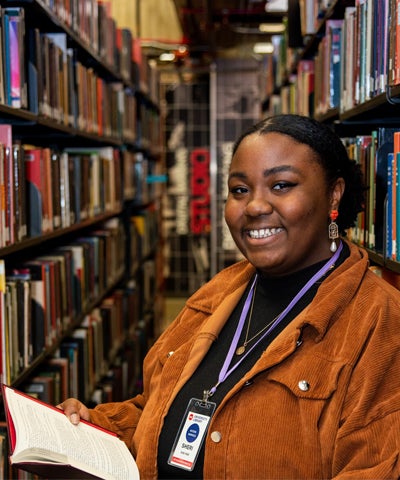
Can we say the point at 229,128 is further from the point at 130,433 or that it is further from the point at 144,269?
the point at 130,433

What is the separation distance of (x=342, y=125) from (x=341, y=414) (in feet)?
4.63

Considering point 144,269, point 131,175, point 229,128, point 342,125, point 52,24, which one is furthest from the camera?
point 229,128

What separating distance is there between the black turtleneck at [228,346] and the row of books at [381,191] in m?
0.24

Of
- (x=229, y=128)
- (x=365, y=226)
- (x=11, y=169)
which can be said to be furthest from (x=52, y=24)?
(x=229, y=128)

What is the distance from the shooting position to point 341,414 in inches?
51.4

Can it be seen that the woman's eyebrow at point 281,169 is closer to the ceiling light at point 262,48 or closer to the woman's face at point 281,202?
the woman's face at point 281,202

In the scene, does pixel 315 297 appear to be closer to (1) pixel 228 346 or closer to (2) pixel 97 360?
(1) pixel 228 346

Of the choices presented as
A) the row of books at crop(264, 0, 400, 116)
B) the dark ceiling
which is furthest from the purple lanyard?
the dark ceiling

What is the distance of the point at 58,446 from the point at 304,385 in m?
0.49

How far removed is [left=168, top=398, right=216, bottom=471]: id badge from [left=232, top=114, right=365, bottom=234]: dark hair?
1.78ft

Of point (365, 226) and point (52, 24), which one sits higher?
point (52, 24)

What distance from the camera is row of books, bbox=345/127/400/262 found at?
173 centimetres

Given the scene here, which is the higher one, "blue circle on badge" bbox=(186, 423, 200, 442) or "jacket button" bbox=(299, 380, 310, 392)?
"jacket button" bbox=(299, 380, 310, 392)

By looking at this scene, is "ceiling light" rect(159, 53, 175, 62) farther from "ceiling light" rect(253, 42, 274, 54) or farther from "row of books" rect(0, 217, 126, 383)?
"row of books" rect(0, 217, 126, 383)
